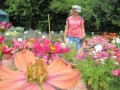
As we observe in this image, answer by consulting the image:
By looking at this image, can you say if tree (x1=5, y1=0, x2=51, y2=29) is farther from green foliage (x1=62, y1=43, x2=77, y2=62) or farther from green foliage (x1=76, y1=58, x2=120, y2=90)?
green foliage (x1=76, y1=58, x2=120, y2=90)

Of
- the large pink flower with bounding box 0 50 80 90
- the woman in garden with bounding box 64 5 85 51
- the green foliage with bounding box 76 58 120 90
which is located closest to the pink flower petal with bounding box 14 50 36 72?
the large pink flower with bounding box 0 50 80 90

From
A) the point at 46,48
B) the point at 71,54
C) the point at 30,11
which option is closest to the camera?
the point at 46,48

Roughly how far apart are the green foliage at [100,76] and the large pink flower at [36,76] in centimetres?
421

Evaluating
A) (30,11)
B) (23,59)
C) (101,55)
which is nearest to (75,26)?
(101,55)

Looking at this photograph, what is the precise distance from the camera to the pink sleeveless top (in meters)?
6.79

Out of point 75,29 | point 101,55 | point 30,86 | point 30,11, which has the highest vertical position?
point 30,11

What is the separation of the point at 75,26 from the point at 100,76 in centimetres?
191

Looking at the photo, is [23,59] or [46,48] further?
[46,48]

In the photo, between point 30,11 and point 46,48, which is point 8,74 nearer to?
point 46,48

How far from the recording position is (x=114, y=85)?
504cm

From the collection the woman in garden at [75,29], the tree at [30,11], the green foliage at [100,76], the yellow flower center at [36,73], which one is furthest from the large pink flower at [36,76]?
the tree at [30,11]

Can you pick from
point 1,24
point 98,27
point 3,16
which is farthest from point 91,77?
point 3,16

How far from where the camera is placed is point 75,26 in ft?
22.6

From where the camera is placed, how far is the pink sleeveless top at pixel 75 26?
22.3 feet
